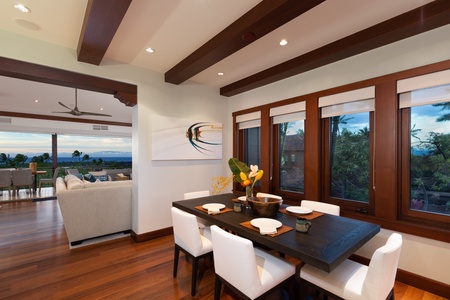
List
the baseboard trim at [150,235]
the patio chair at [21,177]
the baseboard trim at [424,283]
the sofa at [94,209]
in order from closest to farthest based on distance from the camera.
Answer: the baseboard trim at [424,283] < the sofa at [94,209] < the baseboard trim at [150,235] < the patio chair at [21,177]

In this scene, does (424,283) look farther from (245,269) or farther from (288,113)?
(288,113)

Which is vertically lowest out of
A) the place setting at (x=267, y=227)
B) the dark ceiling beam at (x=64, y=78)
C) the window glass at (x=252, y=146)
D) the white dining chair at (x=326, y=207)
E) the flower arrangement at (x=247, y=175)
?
the white dining chair at (x=326, y=207)

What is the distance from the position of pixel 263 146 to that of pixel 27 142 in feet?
32.7

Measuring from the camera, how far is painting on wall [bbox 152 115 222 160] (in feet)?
11.6

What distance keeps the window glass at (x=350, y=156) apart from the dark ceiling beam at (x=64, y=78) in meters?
3.15

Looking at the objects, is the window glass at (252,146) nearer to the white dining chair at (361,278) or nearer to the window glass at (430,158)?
the window glass at (430,158)

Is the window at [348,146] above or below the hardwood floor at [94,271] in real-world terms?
above

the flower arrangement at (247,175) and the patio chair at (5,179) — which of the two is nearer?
the flower arrangement at (247,175)

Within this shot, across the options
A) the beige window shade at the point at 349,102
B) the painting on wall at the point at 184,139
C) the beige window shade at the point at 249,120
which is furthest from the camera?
the beige window shade at the point at 249,120

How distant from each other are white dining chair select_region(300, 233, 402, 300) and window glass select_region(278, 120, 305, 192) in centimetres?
179

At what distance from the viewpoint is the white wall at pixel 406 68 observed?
2055mm

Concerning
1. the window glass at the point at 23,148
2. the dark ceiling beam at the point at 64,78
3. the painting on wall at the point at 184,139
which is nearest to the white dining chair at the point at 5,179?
the window glass at the point at 23,148

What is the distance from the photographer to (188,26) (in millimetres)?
2268

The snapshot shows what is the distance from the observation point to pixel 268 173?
3723mm
